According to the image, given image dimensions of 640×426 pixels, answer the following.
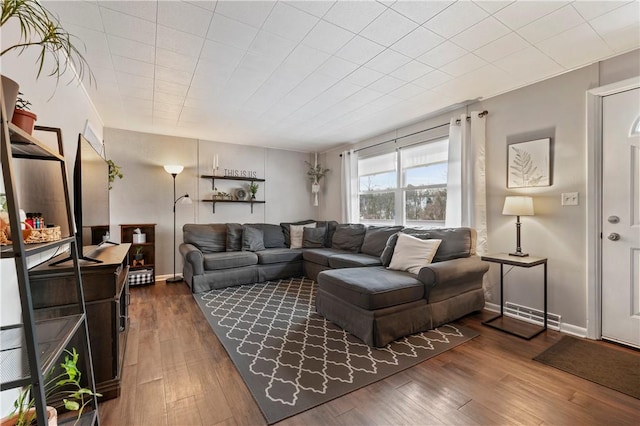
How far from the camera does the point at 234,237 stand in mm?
4559

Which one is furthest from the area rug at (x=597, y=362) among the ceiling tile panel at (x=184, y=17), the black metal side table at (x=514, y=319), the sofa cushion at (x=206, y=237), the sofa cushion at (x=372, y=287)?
the sofa cushion at (x=206, y=237)

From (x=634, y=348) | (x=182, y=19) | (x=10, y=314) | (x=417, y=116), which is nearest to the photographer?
(x=10, y=314)

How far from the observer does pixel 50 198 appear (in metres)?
1.64

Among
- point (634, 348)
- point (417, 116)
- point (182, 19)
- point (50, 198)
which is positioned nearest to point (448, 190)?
point (417, 116)

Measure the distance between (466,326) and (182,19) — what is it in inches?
136

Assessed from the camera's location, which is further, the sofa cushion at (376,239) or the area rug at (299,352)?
the sofa cushion at (376,239)

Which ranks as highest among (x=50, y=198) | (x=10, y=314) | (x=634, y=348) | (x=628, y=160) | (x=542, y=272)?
(x=628, y=160)

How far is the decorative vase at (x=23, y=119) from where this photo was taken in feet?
3.44

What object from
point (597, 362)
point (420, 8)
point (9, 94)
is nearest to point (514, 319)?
point (597, 362)

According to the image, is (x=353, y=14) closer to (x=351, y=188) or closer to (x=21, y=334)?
(x=21, y=334)

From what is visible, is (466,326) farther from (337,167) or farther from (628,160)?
(337,167)

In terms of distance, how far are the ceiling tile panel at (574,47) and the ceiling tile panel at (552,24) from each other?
0.08 metres

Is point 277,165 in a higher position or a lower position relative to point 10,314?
higher

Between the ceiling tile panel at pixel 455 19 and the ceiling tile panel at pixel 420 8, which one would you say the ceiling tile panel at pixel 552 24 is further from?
the ceiling tile panel at pixel 420 8
